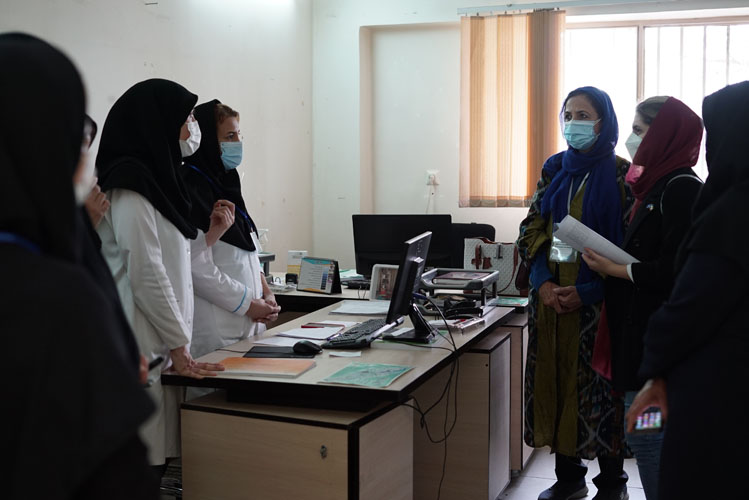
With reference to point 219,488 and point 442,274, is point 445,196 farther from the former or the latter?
point 219,488

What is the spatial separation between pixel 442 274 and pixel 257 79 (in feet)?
8.29

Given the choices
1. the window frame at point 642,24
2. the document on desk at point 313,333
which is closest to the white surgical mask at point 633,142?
the document on desk at point 313,333

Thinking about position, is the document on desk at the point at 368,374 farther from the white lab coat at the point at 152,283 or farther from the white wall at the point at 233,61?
the white wall at the point at 233,61

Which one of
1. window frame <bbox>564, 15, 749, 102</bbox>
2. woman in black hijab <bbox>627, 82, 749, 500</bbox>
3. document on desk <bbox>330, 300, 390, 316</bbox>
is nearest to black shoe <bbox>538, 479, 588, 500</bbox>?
document on desk <bbox>330, 300, 390, 316</bbox>

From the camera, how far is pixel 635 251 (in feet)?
8.37

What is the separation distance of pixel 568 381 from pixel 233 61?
317 cm

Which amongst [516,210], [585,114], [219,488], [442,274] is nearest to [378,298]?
[442,274]

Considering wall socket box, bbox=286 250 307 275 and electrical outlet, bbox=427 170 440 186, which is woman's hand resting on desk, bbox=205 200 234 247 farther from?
electrical outlet, bbox=427 170 440 186

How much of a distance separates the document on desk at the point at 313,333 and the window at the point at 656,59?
3.64 metres

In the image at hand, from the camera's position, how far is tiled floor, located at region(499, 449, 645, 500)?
3.35 meters

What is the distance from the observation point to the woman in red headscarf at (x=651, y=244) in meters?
2.32

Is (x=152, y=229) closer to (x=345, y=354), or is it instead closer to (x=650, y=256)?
(x=345, y=354)

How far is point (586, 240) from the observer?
8.80 ft

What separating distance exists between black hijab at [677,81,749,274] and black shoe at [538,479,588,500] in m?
1.82
